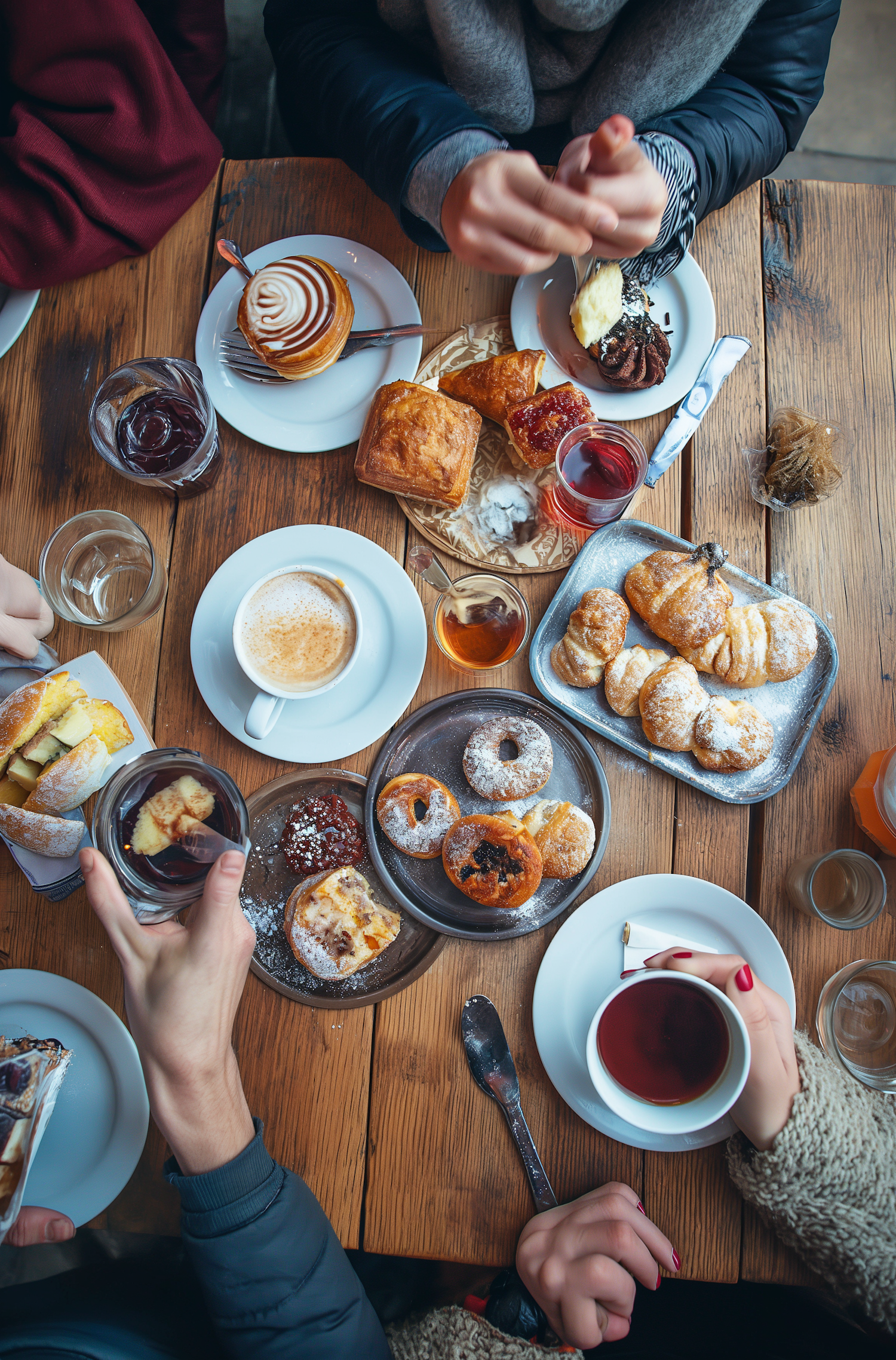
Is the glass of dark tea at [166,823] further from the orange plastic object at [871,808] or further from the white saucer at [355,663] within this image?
the orange plastic object at [871,808]

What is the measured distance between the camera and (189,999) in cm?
130

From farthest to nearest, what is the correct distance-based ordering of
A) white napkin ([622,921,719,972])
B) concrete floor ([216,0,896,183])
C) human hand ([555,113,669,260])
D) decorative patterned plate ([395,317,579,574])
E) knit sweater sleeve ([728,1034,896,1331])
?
concrete floor ([216,0,896,183])
decorative patterned plate ([395,317,579,574])
white napkin ([622,921,719,972])
knit sweater sleeve ([728,1034,896,1331])
human hand ([555,113,669,260])

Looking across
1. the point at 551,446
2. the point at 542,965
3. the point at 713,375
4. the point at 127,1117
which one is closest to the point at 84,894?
the point at 127,1117

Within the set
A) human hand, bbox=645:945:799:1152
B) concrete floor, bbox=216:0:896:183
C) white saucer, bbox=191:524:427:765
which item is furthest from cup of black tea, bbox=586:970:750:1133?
concrete floor, bbox=216:0:896:183

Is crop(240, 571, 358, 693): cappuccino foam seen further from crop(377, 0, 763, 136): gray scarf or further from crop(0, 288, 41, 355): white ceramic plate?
crop(377, 0, 763, 136): gray scarf

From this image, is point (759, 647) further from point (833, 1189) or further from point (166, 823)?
point (166, 823)

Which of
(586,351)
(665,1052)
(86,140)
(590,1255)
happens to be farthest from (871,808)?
(86,140)

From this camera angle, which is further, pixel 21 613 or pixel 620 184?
pixel 21 613

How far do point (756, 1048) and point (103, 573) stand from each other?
67.0 inches

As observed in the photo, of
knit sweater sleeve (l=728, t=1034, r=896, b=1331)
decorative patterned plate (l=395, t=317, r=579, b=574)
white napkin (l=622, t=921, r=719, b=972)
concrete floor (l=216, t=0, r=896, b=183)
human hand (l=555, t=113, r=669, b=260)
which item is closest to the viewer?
human hand (l=555, t=113, r=669, b=260)

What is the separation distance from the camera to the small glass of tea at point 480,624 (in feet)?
5.05

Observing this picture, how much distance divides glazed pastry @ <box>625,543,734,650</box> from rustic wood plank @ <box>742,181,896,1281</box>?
20cm

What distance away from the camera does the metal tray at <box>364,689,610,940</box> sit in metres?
1.51

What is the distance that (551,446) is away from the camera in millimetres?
1514
